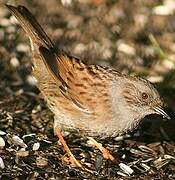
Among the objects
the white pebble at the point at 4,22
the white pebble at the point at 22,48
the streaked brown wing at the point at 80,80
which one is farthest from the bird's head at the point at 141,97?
the white pebble at the point at 4,22

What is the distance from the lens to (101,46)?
356 inches

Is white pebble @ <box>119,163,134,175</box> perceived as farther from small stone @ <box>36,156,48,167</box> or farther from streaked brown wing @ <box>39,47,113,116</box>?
small stone @ <box>36,156,48,167</box>

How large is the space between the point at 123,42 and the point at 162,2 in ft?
4.22

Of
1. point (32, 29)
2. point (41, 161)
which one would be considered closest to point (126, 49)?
point (32, 29)

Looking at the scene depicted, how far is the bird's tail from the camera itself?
6750 millimetres

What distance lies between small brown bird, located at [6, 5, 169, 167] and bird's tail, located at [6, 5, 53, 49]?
205 millimetres

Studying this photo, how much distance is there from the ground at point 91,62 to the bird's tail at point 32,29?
79 centimetres

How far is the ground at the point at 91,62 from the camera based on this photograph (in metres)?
6.22

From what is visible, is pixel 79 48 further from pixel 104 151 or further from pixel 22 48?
pixel 104 151

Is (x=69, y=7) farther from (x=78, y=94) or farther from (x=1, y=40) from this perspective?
(x=78, y=94)

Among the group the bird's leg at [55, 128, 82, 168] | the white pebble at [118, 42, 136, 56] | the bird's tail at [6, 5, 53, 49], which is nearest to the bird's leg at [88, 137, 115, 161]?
the bird's leg at [55, 128, 82, 168]

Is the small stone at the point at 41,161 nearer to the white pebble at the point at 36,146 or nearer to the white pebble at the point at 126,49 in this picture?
the white pebble at the point at 36,146

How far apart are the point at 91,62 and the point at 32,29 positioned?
1.92 metres

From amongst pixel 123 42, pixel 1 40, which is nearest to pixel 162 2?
pixel 123 42
